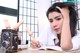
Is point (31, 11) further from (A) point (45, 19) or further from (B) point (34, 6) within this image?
(A) point (45, 19)

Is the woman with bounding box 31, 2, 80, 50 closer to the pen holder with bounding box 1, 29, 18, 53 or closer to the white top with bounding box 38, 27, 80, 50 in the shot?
the white top with bounding box 38, 27, 80, 50

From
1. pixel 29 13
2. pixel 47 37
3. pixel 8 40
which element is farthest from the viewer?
pixel 29 13

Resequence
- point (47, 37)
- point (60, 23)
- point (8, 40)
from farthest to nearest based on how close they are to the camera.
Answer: point (47, 37), point (60, 23), point (8, 40)

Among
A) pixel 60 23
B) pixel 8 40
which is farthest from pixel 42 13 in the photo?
pixel 8 40

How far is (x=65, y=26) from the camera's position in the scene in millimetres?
949

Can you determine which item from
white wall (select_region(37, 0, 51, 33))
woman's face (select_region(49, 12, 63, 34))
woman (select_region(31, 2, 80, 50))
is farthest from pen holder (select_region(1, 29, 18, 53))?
white wall (select_region(37, 0, 51, 33))

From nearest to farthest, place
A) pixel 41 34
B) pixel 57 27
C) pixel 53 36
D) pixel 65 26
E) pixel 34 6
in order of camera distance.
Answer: pixel 65 26, pixel 57 27, pixel 53 36, pixel 41 34, pixel 34 6

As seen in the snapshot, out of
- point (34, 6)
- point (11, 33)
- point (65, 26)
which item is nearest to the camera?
point (11, 33)

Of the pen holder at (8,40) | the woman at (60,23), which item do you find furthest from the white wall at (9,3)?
the pen holder at (8,40)

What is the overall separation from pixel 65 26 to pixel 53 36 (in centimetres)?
56

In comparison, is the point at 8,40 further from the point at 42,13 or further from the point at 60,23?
the point at 42,13

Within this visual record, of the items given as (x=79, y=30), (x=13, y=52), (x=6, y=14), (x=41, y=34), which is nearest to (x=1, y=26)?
(x=6, y=14)

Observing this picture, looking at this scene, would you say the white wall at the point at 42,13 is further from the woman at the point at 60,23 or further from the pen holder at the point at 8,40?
the pen holder at the point at 8,40

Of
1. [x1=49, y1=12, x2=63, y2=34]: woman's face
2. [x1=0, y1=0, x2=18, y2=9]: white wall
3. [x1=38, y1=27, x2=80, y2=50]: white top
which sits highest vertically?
[x1=0, y1=0, x2=18, y2=9]: white wall
